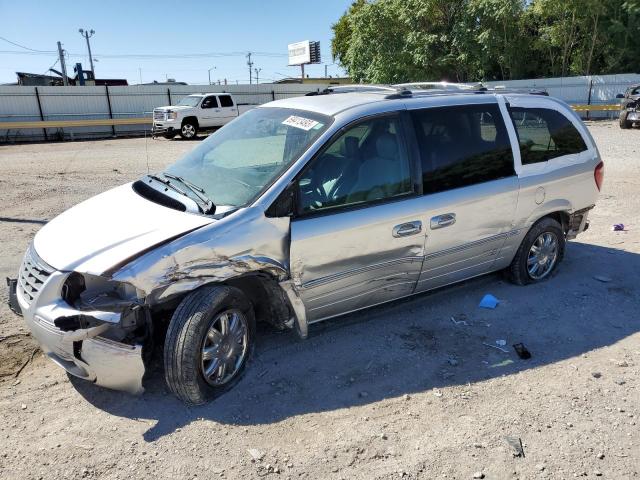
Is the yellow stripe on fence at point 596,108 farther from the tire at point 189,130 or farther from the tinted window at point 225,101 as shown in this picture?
the tire at point 189,130

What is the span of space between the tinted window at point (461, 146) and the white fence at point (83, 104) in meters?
22.5

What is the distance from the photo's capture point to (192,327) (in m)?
3.03

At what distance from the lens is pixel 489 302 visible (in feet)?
15.2

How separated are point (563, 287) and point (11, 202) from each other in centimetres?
850

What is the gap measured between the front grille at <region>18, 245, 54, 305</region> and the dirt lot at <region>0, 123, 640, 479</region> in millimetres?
686

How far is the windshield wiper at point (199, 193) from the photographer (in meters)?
3.27

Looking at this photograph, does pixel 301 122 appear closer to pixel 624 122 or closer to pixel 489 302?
pixel 489 302

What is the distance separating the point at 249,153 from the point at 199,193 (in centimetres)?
66

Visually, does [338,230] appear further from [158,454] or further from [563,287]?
[563,287]

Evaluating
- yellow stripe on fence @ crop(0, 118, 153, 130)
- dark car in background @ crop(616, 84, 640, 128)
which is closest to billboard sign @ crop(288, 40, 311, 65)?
yellow stripe on fence @ crop(0, 118, 153, 130)

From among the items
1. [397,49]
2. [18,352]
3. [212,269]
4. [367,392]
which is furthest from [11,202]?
[397,49]

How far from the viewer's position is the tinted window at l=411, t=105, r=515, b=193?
13.1 feet

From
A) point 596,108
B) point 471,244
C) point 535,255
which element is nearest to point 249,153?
point 471,244

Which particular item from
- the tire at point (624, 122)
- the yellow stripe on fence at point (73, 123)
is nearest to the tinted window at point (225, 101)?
the yellow stripe on fence at point (73, 123)
